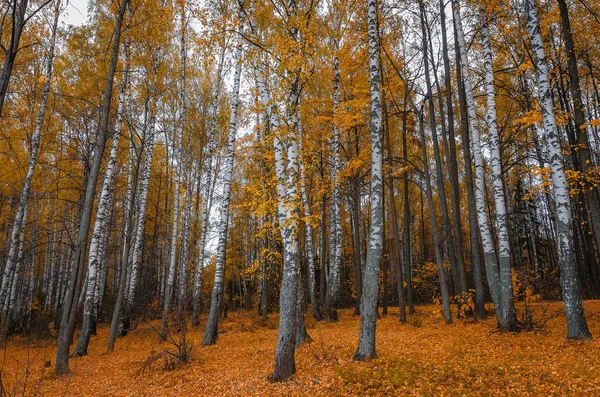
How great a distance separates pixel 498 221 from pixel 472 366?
394 centimetres

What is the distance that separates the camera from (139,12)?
8.75 meters

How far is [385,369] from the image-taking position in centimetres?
521

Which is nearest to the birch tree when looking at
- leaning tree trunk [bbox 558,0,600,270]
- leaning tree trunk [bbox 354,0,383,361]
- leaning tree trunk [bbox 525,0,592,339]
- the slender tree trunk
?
leaning tree trunk [bbox 525,0,592,339]

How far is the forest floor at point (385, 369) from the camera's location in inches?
176

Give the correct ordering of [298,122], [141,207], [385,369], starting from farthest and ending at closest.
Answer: [141,207] < [298,122] < [385,369]

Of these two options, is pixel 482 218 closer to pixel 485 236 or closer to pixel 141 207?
pixel 485 236

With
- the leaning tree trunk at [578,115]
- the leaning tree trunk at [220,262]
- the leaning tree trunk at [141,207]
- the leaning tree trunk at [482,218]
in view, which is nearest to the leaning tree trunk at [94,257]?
the leaning tree trunk at [141,207]

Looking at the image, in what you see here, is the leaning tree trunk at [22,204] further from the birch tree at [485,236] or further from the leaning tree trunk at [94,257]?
the birch tree at [485,236]

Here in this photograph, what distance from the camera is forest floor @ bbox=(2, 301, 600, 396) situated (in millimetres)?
4480

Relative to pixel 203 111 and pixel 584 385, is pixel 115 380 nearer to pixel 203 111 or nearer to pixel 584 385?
pixel 584 385

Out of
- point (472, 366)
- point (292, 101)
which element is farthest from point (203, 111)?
point (472, 366)

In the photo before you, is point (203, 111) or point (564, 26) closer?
point (564, 26)

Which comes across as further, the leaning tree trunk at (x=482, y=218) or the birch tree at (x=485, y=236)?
the leaning tree trunk at (x=482, y=218)

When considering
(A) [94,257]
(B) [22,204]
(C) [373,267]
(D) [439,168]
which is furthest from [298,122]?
(B) [22,204]
